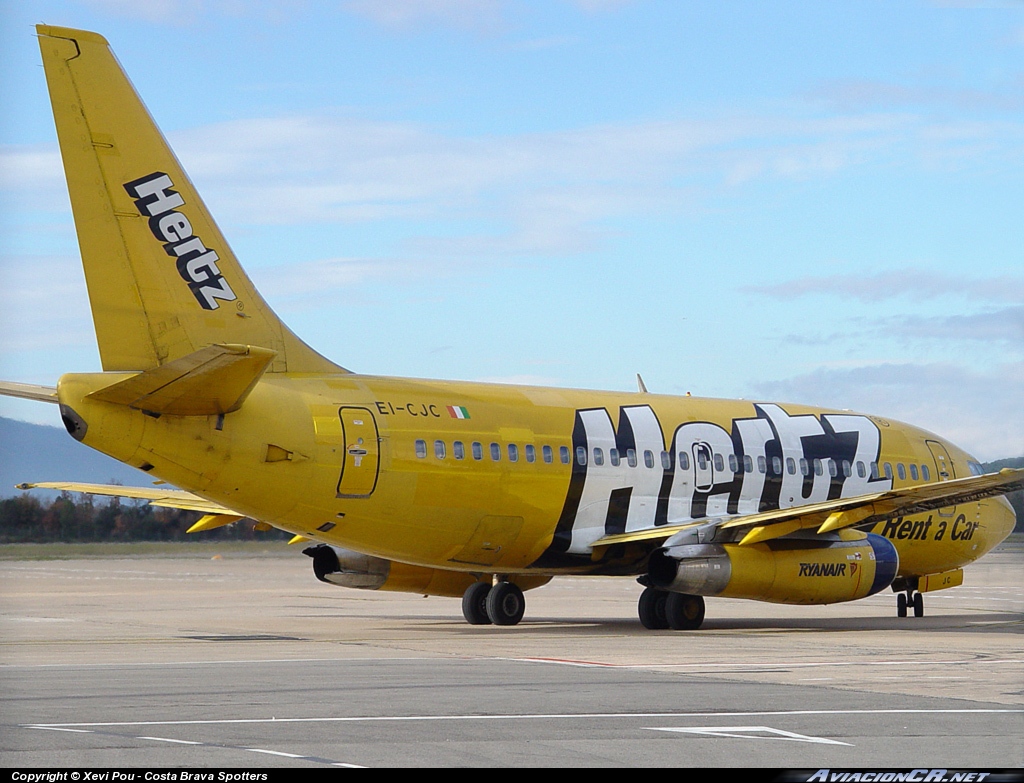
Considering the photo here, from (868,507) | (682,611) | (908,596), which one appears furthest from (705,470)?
(908,596)

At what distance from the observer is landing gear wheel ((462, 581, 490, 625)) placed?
27.6 meters

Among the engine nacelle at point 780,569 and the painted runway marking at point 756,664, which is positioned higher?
the engine nacelle at point 780,569

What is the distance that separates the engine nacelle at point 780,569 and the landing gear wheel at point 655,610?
0.80 meters

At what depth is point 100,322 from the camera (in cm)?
2141

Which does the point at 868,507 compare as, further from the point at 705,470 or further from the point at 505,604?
the point at 505,604

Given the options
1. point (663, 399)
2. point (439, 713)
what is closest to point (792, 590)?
point (663, 399)

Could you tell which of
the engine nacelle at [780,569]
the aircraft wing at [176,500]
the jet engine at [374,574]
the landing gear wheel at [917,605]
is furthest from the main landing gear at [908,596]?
the aircraft wing at [176,500]

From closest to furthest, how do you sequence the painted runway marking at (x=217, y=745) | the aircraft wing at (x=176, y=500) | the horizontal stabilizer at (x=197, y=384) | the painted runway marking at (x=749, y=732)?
the painted runway marking at (x=217, y=745), the painted runway marking at (x=749, y=732), the horizontal stabilizer at (x=197, y=384), the aircraft wing at (x=176, y=500)

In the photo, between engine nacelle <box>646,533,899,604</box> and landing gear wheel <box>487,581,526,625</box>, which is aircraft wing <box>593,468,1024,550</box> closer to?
engine nacelle <box>646,533,899,604</box>

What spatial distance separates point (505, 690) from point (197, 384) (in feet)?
25.2

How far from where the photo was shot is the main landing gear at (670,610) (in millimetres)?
25562

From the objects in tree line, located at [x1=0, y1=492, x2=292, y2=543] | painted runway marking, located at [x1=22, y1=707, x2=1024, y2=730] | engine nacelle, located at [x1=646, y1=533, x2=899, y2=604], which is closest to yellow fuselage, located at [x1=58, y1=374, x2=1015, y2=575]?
engine nacelle, located at [x1=646, y1=533, x2=899, y2=604]

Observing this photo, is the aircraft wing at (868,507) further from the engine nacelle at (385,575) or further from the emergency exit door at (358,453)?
the emergency exit door at (358,453)
